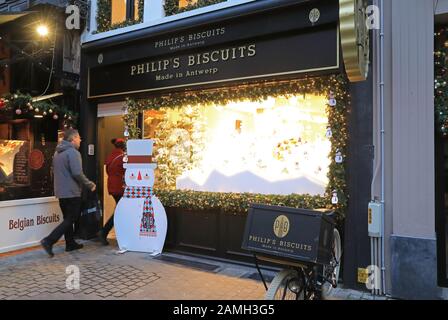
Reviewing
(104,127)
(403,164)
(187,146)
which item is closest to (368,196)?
(403,164)

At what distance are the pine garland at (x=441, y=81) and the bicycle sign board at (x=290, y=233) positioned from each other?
6.34ft

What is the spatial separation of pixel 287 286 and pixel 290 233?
55 centimetres

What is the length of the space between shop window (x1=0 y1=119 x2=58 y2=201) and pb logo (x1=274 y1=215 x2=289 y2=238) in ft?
16.7

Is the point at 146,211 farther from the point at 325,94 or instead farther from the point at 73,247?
the point at 325,94

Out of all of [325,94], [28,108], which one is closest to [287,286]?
[325,94]

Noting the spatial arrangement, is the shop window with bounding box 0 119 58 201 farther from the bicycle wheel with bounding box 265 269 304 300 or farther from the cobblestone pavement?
the bicycle wheel with bounding box 265 269 304 300

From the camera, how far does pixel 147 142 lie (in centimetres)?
649

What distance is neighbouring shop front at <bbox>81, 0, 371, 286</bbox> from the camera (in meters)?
4.95

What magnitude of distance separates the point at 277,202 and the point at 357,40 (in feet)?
8.07

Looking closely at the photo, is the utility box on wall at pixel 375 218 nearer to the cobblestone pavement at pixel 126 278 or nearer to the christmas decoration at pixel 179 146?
the cobblestone pavement at pixel 126 278

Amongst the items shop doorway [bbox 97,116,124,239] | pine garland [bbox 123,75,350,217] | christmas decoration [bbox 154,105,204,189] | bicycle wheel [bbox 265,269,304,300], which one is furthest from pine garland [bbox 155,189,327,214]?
shop doorway [bbox 97,116,124,239]


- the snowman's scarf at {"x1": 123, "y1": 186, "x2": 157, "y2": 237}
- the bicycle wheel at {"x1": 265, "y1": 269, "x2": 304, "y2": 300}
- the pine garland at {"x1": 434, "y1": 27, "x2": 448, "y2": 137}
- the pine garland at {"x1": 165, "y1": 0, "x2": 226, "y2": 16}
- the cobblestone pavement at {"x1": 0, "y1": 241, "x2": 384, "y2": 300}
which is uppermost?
the pine garland at {"x1": 165, "y1": 0, "x2": 226, "y2": 16}

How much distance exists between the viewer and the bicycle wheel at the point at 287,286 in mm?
3443
